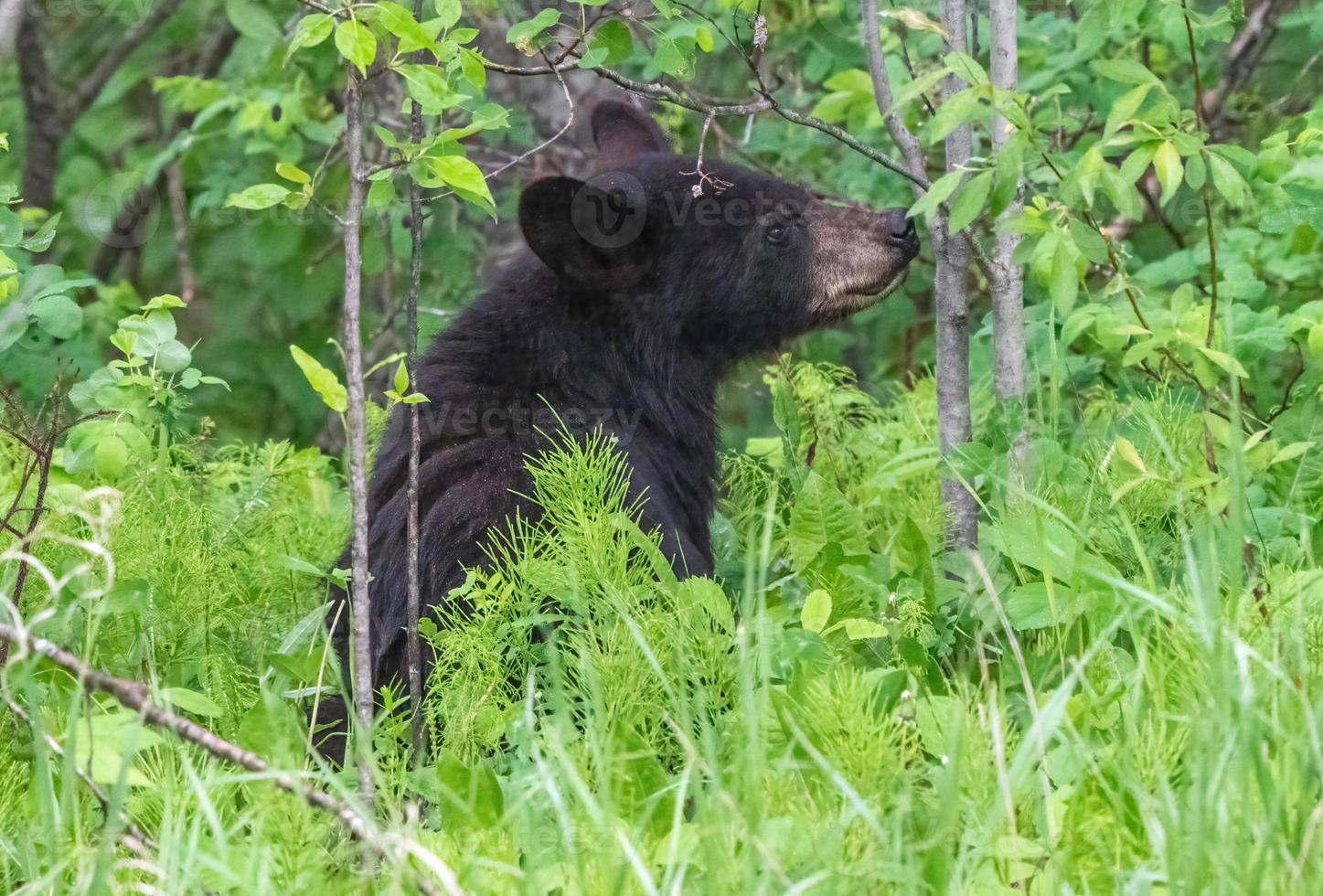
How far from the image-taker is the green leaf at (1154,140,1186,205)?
8.18 ft

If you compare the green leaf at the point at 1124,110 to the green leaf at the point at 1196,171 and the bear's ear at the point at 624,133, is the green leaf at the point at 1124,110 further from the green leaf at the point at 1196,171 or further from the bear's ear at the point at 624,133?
the bear's ear at the point at 624,133

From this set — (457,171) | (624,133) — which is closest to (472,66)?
(457,171)

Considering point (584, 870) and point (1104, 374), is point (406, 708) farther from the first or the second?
point (1104, 374)

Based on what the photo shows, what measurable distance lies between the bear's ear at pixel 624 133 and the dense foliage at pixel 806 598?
509 mm

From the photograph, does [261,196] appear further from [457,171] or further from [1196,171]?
[1196,171]

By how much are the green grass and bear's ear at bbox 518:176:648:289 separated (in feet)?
1.94

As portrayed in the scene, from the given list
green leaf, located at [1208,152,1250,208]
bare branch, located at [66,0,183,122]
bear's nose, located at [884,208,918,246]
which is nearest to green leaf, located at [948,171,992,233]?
green leaf, located at [1208,152,1250,208]

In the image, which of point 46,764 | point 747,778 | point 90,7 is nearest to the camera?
point 747,778

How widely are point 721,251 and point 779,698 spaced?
1.83m

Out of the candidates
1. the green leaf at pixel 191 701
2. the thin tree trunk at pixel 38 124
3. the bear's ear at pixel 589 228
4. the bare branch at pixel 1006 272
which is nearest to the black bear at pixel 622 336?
the bear's ear at pixel 589 228

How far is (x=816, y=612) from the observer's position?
2896 mm

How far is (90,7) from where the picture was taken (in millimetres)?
6461

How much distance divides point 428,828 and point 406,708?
1.67 ft

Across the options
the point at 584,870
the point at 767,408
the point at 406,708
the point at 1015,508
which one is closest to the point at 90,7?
the point at 767,408
